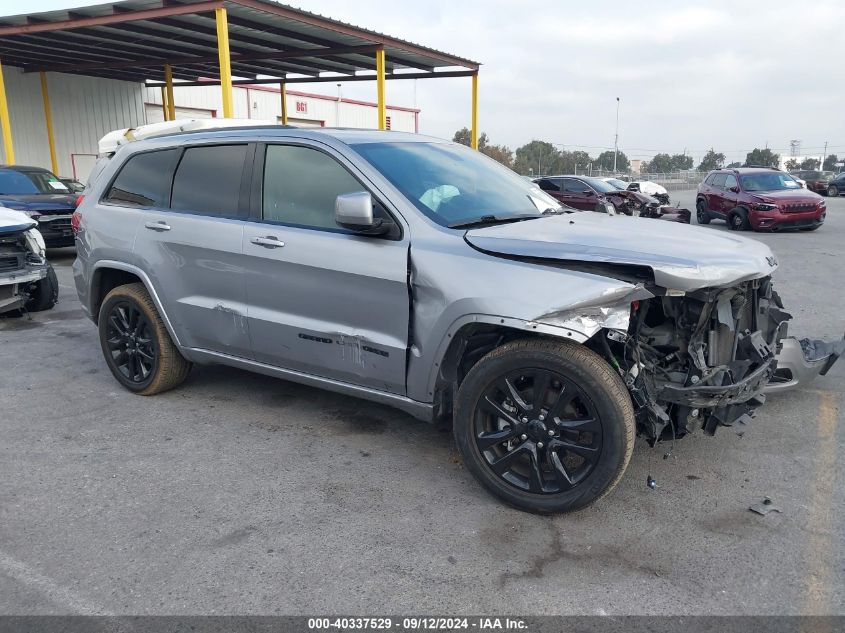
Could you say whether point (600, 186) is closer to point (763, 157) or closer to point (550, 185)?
point (550, 185)

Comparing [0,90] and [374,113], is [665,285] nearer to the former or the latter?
[0,90]

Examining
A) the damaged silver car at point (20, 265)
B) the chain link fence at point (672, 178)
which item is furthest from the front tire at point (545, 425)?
the chain link fence at point (672, 178)

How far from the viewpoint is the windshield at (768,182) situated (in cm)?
1638

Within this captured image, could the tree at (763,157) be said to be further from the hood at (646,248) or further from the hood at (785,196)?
the hood at (646,248)

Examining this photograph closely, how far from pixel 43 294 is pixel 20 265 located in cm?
55

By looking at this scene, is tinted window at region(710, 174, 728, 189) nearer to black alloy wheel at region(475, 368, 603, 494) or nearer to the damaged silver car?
the damaged silver car

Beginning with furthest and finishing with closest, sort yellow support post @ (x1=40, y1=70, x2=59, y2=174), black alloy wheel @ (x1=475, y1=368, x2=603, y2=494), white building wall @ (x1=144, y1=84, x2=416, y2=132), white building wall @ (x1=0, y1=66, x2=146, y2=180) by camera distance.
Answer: white building wall @ (x1=144, y1=84, x2=416, y2=132) < white building wall @ (x1=0, y1=66, x2=146, y2=180) < yellow support post @ (x1=40, y1=70, x2=59, y2=174) < black alloy wheel @ (x1=475, y1=368, x2=603, y2=494)

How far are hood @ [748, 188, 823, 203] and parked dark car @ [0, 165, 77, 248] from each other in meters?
14.4

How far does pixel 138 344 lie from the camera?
4.87 meters

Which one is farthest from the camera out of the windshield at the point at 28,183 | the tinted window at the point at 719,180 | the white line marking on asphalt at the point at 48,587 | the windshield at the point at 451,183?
the tinted window at the point at 719,180

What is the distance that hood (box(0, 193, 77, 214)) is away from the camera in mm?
10836

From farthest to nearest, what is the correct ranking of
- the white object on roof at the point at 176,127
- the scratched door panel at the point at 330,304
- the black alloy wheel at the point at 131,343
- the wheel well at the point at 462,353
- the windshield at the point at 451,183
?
1. the white object on roof at the point at 176,127
2. the black alloy wheel at the point at 131,343
3. the windshield at the point at 451,183
4. the scratched door panel at the point at 330,304
5. the wheel well at the point at 462,353

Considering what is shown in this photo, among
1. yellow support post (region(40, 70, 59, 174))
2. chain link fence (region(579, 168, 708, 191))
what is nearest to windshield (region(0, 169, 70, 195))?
yellow support post (region(40, 70, 59, 174))

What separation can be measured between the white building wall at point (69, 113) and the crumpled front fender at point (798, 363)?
2246 centimetres
